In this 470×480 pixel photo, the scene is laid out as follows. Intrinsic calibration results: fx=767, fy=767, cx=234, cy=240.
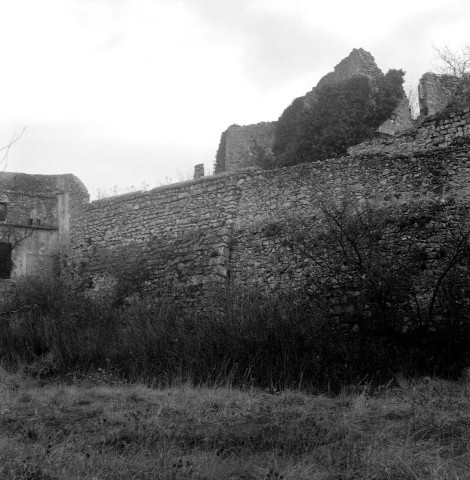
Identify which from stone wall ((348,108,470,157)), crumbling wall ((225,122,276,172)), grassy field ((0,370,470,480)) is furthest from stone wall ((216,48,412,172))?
grassy field ((0,370,470,480))

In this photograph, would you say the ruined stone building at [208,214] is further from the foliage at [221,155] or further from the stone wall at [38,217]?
→ the foliage at [221,155]

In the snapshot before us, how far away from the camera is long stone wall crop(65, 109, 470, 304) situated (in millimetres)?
14281

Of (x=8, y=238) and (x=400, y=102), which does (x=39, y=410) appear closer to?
(x=8, y=238)

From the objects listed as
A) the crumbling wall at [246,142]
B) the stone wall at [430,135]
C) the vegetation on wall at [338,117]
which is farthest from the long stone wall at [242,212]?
the crumbling wall at [246,142]

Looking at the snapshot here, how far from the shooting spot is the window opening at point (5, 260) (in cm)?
1891

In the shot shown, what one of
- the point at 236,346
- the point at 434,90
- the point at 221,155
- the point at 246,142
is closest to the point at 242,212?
the point at 236,346

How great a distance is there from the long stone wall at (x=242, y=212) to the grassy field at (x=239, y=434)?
13.9 ft

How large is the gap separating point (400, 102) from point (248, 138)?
6036 millimetres

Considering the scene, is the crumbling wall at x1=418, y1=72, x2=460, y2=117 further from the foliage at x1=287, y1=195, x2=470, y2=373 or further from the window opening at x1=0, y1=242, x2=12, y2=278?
the window opening at x1=0, y1=242, x2=12, y2=278

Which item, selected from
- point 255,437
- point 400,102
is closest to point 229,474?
point 255,437

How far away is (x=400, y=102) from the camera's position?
2519 cm

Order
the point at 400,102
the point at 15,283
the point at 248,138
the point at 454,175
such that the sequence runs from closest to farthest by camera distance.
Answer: the point at 454,175 < the point at 15,283 < the point at 400,102 < the point at 248,138

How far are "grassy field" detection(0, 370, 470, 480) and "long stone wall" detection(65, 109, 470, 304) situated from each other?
167 inches

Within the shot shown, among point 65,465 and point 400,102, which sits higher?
point 400,102
